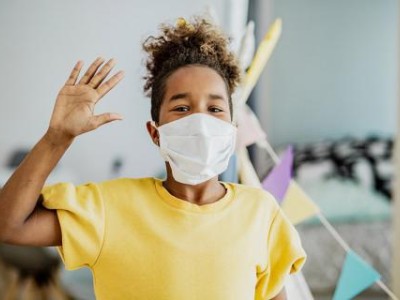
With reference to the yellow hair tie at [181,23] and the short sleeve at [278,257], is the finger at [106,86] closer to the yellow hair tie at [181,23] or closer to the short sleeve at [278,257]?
the yellow hair tie at [181,23]

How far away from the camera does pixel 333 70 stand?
2668 mm

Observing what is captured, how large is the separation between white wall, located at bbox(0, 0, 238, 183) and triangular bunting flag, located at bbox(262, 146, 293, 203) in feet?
1.46

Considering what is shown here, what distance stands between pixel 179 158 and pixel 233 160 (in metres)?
0.33

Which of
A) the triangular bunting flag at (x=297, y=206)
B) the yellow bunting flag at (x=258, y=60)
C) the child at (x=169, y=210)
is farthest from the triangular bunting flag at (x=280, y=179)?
the child at (x=169, y=210)

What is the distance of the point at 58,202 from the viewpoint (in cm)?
76

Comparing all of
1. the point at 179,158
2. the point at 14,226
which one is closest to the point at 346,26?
the point at 179,158

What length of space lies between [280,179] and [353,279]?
0.25 meters

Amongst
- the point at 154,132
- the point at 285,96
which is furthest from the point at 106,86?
the point at 285,96

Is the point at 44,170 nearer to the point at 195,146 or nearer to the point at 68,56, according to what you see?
the point at 195,146

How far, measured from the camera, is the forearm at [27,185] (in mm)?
727

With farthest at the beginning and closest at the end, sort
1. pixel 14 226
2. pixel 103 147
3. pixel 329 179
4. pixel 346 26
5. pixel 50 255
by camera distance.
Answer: pixel 346 26, pixel 329 179, pixel 103 147, pixel 50 255, pixel 14 226

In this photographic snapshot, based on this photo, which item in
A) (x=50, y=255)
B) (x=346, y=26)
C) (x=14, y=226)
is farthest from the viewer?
(x=346, y=26)

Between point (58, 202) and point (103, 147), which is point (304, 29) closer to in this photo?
point (103, 147)

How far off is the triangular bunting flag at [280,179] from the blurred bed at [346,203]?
842mm
